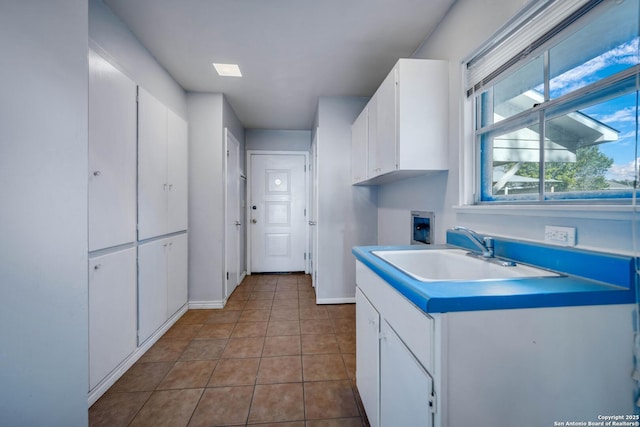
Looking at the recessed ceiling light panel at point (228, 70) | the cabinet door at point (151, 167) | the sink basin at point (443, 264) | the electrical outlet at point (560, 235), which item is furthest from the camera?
the recessed ceiling light panel at point (228, 70)

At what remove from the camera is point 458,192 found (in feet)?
5.10

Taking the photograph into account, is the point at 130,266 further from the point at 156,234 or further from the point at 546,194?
the point at 546,194

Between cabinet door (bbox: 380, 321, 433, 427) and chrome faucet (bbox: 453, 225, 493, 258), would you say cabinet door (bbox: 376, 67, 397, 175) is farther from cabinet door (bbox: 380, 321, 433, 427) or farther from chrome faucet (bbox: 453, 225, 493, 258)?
cabinet door (bbox: 380, 321, 433, 427)

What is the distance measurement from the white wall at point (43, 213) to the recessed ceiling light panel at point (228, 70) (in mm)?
1663

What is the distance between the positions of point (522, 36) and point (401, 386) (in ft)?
5.17

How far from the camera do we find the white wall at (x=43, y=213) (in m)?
0.66

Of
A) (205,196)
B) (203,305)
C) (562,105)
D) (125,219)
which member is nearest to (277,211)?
(205,196)

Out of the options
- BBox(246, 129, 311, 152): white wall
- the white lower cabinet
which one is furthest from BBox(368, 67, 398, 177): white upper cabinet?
BBox(246, 129, 311, 152): white wall

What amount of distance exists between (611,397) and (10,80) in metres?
1.82

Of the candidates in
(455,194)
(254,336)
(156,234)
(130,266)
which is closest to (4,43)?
(130,266)

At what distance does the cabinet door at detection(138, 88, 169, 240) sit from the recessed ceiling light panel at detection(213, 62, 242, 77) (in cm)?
61

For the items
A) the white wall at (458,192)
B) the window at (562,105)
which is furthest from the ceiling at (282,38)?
the window at (562,105)

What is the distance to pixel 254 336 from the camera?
2330 millimetres

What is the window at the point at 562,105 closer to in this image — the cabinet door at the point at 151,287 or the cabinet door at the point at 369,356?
the cabinet door at the point at 369,356
